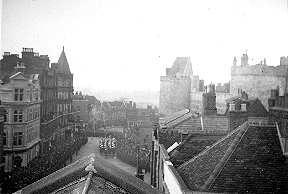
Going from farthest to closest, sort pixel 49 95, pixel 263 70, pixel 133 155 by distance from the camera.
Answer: pixel 49 95, pixel 263 70, pixel 133 155

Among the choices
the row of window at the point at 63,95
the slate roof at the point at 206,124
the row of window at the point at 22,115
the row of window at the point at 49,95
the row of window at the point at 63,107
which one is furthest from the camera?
the row of window at the point at 63,95

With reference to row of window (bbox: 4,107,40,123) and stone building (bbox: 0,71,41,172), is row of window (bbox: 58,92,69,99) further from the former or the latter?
stone building (bbox: 0,71,41,172)

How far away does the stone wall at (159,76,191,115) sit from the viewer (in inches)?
1844

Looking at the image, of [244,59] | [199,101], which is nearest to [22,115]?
[199,101]

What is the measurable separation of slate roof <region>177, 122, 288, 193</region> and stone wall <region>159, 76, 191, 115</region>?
118ft

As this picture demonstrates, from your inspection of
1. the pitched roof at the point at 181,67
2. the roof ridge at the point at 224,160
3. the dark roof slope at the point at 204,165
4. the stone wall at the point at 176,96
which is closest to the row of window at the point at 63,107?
the stone wall at the point at 176,96

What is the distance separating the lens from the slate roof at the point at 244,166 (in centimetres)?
868

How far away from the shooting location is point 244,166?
9.26 m

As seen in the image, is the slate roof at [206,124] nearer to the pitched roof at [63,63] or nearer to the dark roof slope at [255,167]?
the dark roof slope at [255,167]

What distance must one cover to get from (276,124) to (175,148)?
4621 millimetres

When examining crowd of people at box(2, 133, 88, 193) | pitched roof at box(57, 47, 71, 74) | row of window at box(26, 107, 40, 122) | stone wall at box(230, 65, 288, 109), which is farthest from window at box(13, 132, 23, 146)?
stone wall at box(230, 65, 288, 109)

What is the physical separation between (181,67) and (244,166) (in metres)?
39.7

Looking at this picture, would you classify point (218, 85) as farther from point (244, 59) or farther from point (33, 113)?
point (33, 113)

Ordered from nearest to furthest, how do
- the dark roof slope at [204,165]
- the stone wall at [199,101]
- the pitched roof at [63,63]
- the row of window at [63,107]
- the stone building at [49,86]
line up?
1. the dark roof slope at [204,165]
2. the stone building at [49,86]
3. the stone wall at [199,101]
4. the row of window at [63,107]
5. the pitched roof at [63,63]
